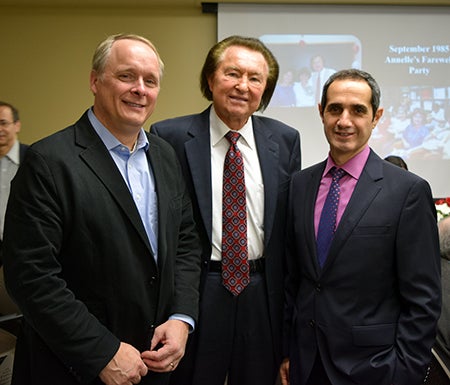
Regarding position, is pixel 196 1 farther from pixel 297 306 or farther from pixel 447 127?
pixel 297 306

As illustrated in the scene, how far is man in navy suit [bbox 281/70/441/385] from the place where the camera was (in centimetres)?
148

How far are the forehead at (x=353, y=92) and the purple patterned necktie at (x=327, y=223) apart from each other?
26cm

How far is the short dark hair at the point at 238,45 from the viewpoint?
6.39 ft

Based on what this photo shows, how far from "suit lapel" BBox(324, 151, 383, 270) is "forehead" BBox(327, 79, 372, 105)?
0.85 feet

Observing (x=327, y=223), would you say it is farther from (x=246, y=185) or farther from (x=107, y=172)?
(x=107, y=172)

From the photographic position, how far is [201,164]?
1854 millimetres

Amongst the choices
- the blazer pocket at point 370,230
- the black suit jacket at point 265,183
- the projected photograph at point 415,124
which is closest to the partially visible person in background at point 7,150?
the black suit jacket at point 265,183

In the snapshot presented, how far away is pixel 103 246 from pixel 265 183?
0.79 meters

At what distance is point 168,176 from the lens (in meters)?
1.59

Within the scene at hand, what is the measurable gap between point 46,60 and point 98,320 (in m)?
4.40

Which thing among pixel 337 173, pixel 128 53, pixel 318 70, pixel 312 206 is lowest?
pixel 312 206

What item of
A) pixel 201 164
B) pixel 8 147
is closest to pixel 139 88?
pixel 201 164

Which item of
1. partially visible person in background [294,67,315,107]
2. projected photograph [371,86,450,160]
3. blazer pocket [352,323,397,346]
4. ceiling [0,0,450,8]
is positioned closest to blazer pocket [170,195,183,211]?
blazer pocket [352,323,397,346]

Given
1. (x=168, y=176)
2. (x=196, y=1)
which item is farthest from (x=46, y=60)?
(x=168, y=176)
